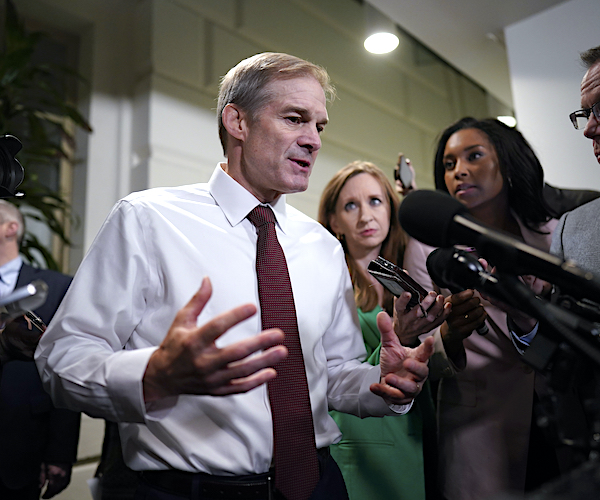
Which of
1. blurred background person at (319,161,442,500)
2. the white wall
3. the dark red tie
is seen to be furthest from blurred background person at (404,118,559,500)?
the dark red tie

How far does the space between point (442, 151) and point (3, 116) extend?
Answer: 1911mm

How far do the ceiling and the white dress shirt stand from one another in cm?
179

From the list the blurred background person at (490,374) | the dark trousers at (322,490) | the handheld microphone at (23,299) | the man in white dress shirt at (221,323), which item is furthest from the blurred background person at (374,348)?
the handheld microphone at (23,299)

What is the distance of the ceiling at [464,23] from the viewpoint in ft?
7.79

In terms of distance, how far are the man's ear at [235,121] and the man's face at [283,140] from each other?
0.02 m

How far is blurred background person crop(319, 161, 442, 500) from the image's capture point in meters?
1.48

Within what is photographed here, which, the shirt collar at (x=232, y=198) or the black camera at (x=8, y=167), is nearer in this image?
the black camera at (x=8, y=167)

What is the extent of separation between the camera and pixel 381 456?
150cm

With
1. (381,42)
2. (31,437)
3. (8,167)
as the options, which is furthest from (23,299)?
(381,42)

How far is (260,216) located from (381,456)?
825mm

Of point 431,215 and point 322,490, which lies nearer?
point 431,215

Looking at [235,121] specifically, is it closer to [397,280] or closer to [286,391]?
[397,280]

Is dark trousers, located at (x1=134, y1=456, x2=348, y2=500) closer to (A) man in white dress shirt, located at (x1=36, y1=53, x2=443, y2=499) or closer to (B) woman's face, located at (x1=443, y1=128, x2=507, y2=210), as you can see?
(A) man in white dress shirt, located at (x1=36, y1=53, x2=443, y2=499)

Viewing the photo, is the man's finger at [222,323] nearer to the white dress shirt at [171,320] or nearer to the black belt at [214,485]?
the white dress shirt at [171,320]
